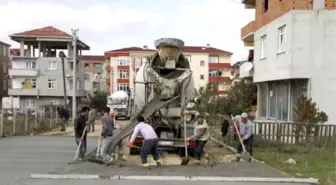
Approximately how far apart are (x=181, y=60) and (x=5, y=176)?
762 cm

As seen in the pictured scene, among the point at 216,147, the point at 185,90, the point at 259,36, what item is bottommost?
the point at 216,147

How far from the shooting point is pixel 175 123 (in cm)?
1823

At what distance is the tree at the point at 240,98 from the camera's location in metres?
39.3

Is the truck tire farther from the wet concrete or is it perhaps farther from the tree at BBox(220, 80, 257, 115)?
the tree at BBox(220, 80, 257, 115)

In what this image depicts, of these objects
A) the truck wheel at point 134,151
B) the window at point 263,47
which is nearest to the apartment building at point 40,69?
the window at point 263,47

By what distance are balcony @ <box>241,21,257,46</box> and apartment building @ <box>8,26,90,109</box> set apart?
42306 millimetres

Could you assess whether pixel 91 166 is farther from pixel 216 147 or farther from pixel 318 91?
pixel 318 91

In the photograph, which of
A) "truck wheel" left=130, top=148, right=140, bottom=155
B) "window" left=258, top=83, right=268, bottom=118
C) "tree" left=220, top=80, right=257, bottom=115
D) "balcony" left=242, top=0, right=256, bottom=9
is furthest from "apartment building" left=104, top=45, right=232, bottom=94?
"truck wheel" left=130, top=148, right=140, bottom=155

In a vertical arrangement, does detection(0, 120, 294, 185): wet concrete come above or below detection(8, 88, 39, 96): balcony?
below

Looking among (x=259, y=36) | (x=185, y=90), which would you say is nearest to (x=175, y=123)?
(x=185, y=90)

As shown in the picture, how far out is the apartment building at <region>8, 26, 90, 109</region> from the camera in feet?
258

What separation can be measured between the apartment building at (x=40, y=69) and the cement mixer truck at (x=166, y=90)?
6140 centimetres

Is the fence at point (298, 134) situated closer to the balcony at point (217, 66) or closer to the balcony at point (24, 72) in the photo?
the balcony at point (24, 72)

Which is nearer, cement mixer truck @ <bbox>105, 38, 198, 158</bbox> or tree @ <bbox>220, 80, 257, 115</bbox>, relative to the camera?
cement mixer truck @ <bbox>105, 38, 198, 158</bbox>
